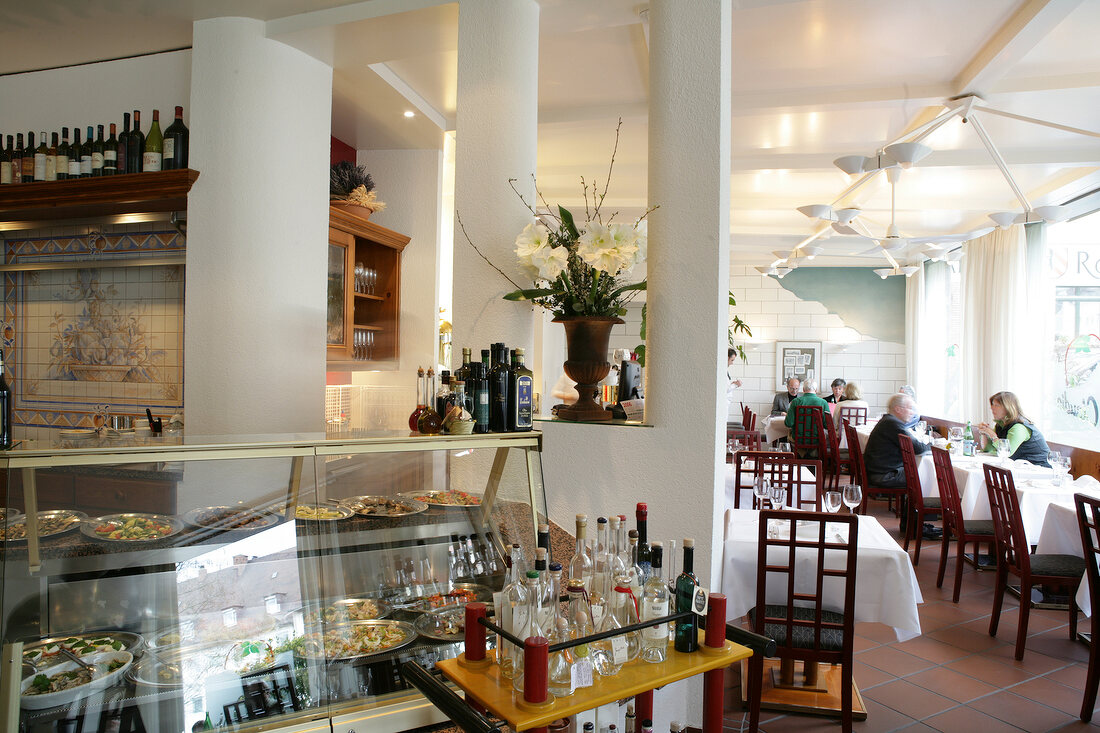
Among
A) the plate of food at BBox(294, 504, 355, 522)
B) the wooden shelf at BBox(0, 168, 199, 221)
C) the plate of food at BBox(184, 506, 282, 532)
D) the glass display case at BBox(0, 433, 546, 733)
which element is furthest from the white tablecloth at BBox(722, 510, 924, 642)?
the wooden shelf at BBox(0, 168, 199, 221)

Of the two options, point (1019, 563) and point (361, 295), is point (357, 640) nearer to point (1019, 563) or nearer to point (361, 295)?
point (361, 295)

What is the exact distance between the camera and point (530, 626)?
1.58 metres

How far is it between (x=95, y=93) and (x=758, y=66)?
13.9 ft

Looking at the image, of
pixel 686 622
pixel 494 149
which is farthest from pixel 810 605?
pixel 494 149

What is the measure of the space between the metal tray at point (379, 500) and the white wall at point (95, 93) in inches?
121

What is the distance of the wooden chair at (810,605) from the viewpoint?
2900 millimetres

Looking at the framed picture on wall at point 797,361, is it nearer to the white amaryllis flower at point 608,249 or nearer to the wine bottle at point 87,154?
the white amaryllis flower at point 608,249

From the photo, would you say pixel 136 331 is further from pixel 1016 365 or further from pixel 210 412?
pixel 1016 365

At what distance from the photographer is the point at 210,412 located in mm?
3561

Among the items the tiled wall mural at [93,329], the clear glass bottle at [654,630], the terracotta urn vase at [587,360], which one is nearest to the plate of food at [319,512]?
the clear glass bottle at [654,630]

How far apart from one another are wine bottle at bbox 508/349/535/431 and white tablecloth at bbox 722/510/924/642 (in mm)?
1481

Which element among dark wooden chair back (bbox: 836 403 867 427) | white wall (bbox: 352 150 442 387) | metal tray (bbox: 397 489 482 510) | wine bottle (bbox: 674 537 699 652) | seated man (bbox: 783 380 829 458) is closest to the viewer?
wine bottle (bbox: 674 537 699 652)

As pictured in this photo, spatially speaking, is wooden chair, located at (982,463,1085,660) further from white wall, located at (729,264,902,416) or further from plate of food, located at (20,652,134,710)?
white wall, located at (729,264,902,416)

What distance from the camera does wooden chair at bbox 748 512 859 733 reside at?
2.90 meters
